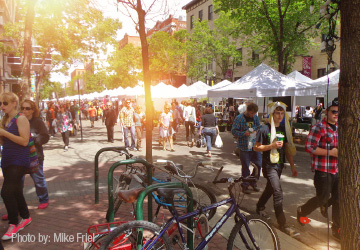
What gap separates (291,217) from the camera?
502cm

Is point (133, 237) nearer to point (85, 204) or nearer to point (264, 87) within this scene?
point (85, 204)

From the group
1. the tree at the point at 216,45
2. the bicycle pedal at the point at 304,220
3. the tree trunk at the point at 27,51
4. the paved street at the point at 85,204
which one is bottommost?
the paved street at the point at 85,204

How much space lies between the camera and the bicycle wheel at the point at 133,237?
2.43m

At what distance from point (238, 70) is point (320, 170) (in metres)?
34.3

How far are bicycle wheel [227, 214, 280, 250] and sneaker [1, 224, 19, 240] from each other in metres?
2.82

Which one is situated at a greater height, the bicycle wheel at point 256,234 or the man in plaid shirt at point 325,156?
the man in plaid shirt at point 325,156

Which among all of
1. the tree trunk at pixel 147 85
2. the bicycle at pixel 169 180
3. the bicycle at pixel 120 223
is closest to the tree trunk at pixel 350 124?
the bicycle at pixel 120 223

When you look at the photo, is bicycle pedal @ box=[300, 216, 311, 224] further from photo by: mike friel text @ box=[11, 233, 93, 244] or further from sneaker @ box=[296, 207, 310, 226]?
photo by: mike friel text @ box=[11, 233, 93, 244]

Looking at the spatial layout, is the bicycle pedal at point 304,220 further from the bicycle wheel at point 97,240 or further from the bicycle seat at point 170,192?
the bicycle wheel at point 97,240

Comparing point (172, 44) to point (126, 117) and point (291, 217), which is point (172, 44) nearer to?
point (126, 117)

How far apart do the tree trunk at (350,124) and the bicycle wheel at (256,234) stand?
1.12 metres

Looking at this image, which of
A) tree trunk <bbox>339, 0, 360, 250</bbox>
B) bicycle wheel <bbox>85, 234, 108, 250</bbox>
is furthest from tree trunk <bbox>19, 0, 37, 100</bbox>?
tree trunk <bbox>339, 0, 360, 250</bbox>

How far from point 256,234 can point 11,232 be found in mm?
3124

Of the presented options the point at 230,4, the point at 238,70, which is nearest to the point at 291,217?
the point at 230,4
